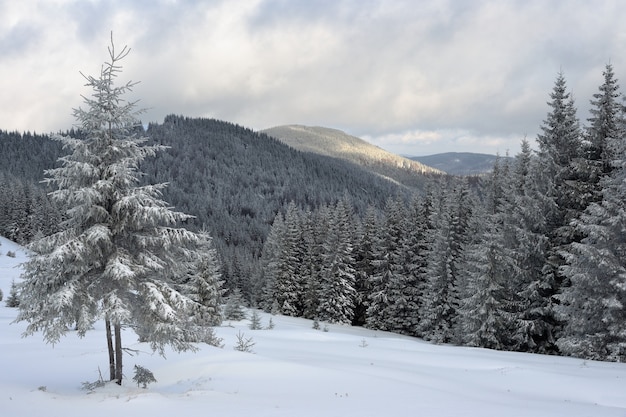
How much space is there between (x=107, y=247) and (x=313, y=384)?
6.57m

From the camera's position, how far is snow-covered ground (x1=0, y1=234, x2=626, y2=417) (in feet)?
29.8

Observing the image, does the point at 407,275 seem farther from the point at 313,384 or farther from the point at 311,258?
the point at 313,384

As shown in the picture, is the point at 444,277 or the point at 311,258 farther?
the point at 311,258

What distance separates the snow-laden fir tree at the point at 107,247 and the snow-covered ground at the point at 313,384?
1613mm

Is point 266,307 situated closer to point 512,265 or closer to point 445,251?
point 445,251

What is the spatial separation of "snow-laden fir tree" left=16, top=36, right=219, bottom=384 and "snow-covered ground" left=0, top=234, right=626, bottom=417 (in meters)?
1.61

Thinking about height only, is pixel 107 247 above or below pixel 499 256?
above

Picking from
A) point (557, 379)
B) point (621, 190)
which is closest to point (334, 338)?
point (557, 379)

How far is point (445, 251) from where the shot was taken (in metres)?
31.4

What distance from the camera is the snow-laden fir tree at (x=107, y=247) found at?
974 centimetres

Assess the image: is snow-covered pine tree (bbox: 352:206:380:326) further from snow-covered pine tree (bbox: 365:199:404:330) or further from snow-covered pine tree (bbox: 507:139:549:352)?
snow-covered pine tree (bbox: 507:139:549:352)

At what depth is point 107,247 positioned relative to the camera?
10.3 meters

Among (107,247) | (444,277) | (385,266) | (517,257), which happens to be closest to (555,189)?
(517,257)

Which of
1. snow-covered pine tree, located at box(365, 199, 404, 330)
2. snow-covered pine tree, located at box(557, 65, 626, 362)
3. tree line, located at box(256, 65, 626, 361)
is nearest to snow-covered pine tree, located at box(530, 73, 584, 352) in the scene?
tree line, located at box(256, 65, 626, 361)
